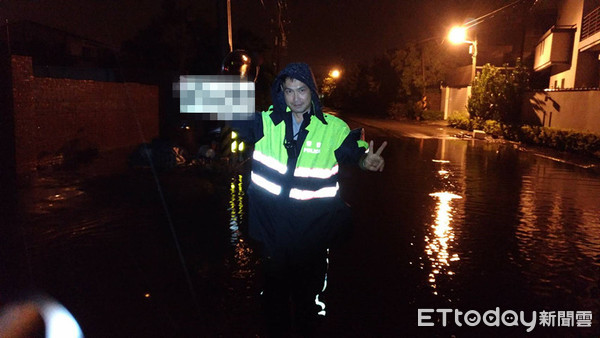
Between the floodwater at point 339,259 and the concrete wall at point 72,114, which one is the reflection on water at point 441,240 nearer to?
the floodwater at point 339,259

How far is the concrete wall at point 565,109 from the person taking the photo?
22625 mm

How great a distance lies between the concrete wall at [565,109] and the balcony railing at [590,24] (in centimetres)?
332

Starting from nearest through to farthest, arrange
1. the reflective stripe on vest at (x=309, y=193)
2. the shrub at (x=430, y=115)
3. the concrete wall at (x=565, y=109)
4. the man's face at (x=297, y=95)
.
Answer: the reflective stripe on vest at (x=309, y=193), the man's face at (x=297, y=95), the concrete wall at (x=565, y=109), the shrub at (x=430, y=115)

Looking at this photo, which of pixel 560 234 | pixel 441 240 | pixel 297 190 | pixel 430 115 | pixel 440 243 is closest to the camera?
pixel 297 190

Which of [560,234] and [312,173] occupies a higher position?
[312,173]

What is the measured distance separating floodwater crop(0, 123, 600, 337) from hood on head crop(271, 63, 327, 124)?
161cm

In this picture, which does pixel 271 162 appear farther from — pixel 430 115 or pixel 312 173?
pixel 430 115

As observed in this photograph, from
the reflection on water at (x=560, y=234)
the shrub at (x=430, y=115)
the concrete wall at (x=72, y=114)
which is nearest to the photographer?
the reflection on water at (x=560, y=234)

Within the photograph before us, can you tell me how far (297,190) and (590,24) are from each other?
28785mm

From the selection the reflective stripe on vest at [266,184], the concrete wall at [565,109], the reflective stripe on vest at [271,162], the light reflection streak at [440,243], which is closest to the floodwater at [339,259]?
the light reflection streak at [440,243]

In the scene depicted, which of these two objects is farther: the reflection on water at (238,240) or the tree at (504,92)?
the tree at (504,92)

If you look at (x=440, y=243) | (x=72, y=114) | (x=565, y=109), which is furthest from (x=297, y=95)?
(x=565, y=109)

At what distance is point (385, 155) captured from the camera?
717 inches

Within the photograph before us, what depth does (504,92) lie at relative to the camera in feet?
102
